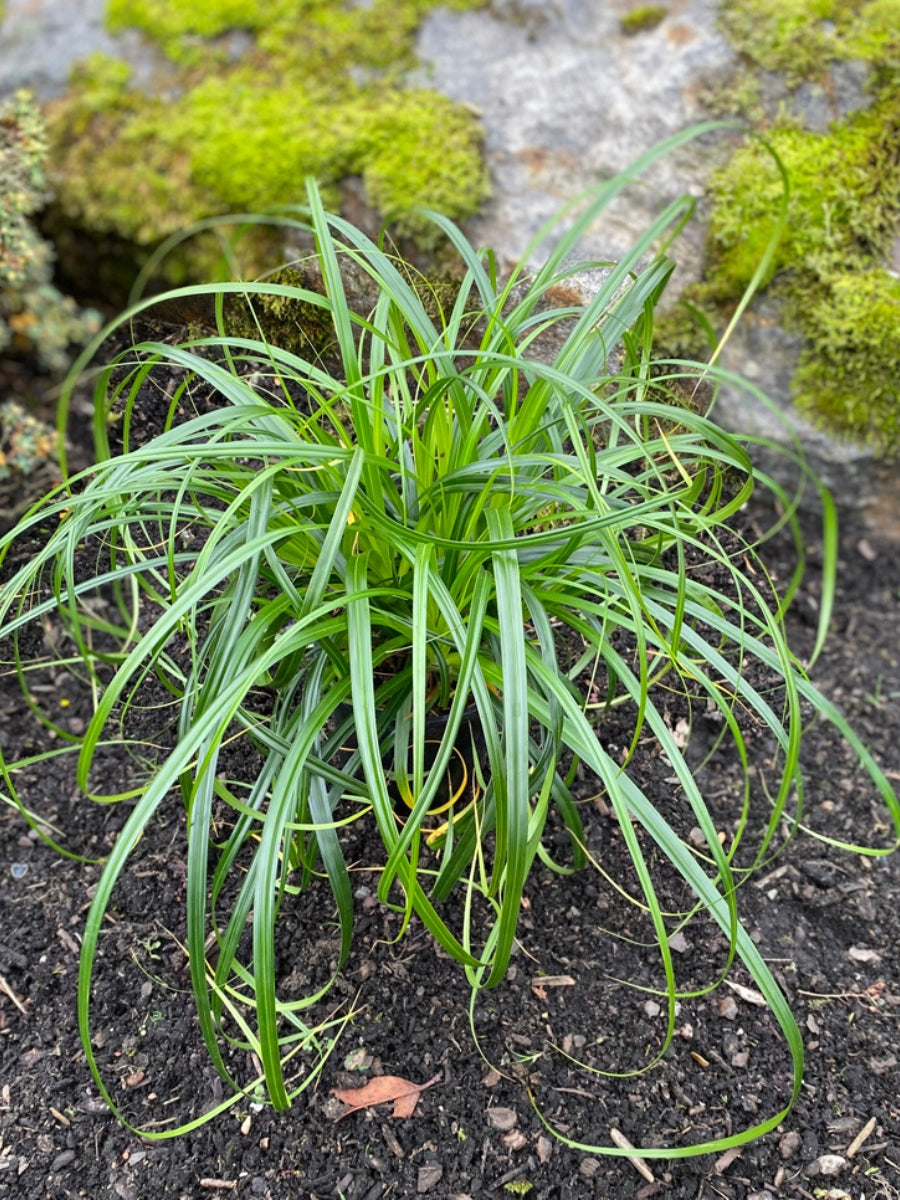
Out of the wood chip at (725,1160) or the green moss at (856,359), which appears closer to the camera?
the wood chip at (725,1160)

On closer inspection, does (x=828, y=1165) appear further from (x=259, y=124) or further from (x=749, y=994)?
(x=259, y=124)

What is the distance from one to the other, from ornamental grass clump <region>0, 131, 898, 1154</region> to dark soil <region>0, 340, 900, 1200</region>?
9 cm

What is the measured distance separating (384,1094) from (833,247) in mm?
2386

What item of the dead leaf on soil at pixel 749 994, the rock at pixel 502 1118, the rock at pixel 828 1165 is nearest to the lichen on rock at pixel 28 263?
the rock at pixel 502 1118

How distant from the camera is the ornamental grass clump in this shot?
4.04 ft

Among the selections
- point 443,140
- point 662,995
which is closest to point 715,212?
point 443,140

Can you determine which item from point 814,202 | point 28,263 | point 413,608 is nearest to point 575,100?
point 814,202

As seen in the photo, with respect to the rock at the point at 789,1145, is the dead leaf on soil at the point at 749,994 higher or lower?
higher

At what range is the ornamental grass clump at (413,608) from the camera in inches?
48.5

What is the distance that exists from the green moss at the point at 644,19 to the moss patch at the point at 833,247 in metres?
0.50

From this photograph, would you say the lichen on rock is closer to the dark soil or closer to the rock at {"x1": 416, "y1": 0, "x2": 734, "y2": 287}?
the rock at {"x1": 416, "y1": 0, "x2": 734, "y2": 287}

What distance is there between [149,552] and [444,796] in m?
0.77

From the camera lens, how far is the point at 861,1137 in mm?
1533

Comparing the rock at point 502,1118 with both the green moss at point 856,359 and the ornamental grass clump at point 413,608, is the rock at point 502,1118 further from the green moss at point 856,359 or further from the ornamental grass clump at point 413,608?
the green moss at point 856,359
